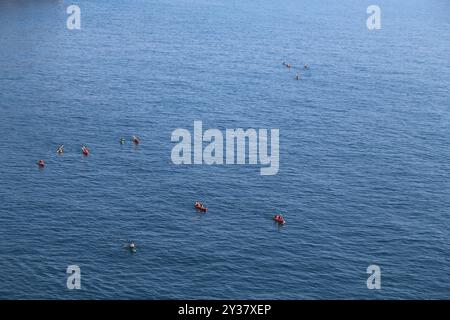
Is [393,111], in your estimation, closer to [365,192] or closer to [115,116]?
[365,192]

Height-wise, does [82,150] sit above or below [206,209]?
above

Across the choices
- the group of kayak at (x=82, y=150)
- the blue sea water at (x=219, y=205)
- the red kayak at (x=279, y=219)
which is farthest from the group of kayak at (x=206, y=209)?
the group of kayak at (x=82, y=150)

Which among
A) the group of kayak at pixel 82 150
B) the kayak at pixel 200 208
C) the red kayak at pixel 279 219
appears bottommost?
the red kayak at pixel 279 219

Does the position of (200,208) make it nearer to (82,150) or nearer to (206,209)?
(206,209)

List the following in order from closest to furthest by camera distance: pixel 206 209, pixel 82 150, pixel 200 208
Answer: pixel 200 208, pixel 206 209, pixel 82 150

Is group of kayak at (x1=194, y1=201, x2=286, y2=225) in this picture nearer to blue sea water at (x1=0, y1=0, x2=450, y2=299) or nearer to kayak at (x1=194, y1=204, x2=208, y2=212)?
kayak at (x1=194, y1=204, x2=208, y2=212)

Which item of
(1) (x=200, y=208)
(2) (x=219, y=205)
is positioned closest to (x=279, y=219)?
(2) (x=219, y=205)

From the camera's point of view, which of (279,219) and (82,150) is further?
(82,150)

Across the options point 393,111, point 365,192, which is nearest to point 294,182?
point 365,192

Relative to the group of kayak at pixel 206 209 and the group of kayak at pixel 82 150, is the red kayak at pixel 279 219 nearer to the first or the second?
the group of kayak at pixel 206 209

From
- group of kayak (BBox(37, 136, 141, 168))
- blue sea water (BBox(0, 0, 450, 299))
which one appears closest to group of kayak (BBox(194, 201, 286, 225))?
blue sea water (BBox(0, 0, 450, 299))

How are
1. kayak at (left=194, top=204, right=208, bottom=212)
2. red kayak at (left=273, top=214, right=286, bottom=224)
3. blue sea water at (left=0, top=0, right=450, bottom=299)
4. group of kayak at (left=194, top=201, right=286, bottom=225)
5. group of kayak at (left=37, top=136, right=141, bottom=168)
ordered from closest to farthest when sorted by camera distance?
blue sea water at (left=0, top=0, right=450, bottom=299)
red kayak at (left=273, top=214, right=286, bottom=224)
group of kayak at (left=194, top=201, right=286, bottom=225)
kayak at (left=194, top=204, right=208, bottom=212)
group of kayak at (left=37, top=136, right=141, bottom=168)
